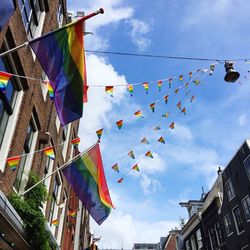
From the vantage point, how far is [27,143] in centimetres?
1065

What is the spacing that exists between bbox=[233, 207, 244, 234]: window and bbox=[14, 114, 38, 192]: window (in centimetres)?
1784

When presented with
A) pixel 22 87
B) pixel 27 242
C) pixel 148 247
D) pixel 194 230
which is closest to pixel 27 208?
pixel 27 242

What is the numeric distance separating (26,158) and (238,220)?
18528mm

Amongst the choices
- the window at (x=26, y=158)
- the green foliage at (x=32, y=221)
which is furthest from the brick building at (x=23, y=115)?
the green foliage at (x=32, y=221)

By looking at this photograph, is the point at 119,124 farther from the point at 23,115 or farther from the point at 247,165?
the point at 247,165

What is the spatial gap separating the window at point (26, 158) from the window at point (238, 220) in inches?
702

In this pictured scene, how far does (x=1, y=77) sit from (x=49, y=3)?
8437 millimetres

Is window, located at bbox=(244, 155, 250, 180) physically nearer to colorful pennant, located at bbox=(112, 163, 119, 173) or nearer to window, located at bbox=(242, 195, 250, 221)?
window, located at bbox=(242, 195, 250, 221)

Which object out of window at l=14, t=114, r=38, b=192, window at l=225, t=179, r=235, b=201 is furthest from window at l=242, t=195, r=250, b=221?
window at l=14, t=114, r=38, b=192

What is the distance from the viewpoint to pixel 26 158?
35.5ft

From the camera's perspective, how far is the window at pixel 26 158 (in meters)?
9.87

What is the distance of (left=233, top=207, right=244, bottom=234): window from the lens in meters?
23.2

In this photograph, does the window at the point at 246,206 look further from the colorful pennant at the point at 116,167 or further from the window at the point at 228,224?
the colorful pennant at the point at 116,167

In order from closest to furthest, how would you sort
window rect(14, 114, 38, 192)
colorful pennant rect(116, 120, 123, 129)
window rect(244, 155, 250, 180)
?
1. window rect(14, 114, 38, 192)
2. colorful pennant rect(116, 120, 123, 129)
3. window rect(244, 155, 250, 180)
